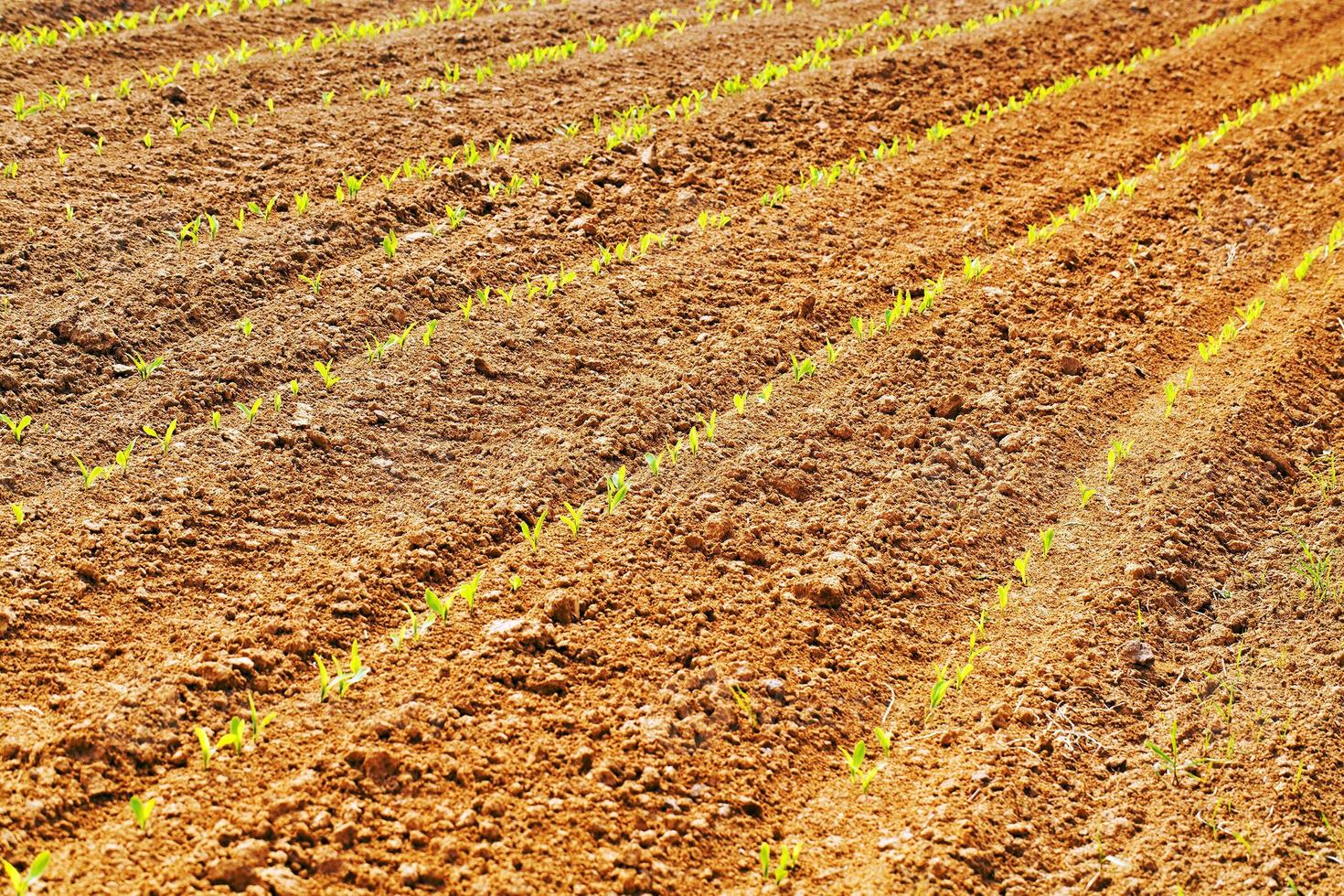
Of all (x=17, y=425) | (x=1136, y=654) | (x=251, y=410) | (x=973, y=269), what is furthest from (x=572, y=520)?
(x=973, y=269)

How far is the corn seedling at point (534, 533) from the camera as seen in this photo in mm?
3273

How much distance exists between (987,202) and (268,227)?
3.21m

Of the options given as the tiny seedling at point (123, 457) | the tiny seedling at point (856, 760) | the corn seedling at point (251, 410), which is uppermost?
the corn seedling at point (251, 410)

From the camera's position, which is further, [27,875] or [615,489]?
[615,489]

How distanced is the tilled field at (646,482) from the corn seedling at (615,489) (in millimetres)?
17

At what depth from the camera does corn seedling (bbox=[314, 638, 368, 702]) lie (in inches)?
109

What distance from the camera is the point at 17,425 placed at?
11.8 feet

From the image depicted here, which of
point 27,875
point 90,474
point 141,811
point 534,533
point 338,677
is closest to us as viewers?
point 27,875

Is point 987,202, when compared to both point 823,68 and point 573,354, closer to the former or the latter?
point 823,68

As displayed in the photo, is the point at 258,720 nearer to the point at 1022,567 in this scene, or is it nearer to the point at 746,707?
the point at 746,707

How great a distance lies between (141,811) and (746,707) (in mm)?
1367

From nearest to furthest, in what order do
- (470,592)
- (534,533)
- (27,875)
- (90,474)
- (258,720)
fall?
1. (27,875)
2. (258,720)
3. (470,592)
4. (534,533)
5. (90,474)

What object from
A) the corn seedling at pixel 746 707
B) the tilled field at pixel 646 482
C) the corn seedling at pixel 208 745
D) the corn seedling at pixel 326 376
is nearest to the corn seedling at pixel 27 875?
the tilled field at pixel 646 482

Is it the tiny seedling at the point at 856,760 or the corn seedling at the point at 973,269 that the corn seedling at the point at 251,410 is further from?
the corn seedling at the point at 973,269
